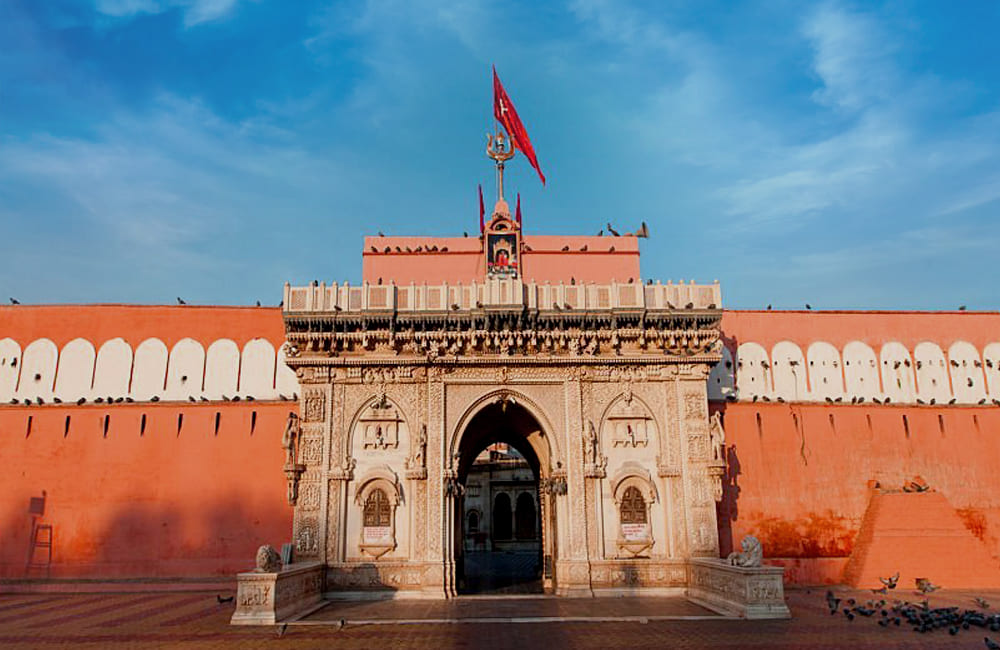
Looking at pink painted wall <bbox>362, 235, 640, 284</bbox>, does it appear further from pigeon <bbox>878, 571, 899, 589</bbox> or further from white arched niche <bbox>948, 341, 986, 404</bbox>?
pigeon <bbox>878, 571, 899, 589</bbox>

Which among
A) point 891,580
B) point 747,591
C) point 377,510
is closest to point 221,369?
point 377,510

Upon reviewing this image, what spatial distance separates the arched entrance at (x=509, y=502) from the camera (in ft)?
58.3

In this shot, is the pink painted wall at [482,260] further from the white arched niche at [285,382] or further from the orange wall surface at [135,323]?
the orange wall surface at [135,323]

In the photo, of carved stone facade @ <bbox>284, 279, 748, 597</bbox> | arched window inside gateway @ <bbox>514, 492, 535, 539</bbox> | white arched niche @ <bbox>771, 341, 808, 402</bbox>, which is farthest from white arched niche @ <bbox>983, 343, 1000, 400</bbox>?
arched window inside gateway @ <bbox>514, 492, 535, 539</bbox>

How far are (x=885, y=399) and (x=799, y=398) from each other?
91.3 inches

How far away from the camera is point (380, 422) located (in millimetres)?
16984

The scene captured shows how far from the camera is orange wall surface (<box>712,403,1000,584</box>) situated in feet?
60.3

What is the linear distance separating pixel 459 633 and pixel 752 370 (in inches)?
478

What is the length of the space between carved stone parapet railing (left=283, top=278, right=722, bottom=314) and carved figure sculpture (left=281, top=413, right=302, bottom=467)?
102 inches

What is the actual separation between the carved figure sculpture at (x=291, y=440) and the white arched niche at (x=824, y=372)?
13549 mm

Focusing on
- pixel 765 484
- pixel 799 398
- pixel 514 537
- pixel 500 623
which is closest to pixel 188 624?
pixel 500 623

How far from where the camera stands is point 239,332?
20484mm

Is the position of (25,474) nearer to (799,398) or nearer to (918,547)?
(799,398)

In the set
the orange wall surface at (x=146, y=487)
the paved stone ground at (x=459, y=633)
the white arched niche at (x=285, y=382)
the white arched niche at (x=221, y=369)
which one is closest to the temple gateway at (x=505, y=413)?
the paved stone ground at (x=459, y=633)
